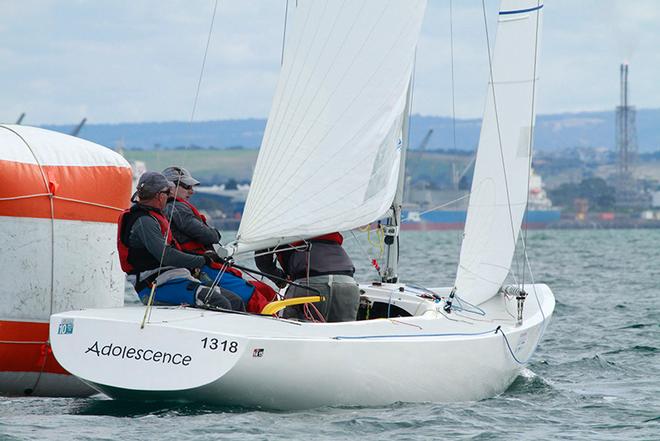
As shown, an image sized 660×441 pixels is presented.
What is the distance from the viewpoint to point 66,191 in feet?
20.8

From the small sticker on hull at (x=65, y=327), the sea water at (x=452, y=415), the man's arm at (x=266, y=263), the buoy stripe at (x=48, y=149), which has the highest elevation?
the buoy stripe at (x=48, y=149)

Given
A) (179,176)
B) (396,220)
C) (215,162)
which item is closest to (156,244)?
(179,176)

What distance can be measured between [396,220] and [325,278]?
1210 mm

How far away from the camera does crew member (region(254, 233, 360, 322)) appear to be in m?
6.50

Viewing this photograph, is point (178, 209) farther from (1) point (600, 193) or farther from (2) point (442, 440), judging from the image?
(1) point (600, 193)

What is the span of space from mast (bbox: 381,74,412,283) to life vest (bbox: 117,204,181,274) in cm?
178

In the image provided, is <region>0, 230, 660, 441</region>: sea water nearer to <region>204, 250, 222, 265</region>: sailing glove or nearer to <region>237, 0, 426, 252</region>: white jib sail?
<region>237, 0, 426, 252</region>: white jib sail

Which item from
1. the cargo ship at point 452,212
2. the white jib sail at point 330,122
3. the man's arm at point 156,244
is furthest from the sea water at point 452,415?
the cargo ship at point 452,212

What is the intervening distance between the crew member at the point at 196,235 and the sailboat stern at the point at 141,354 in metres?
0.81

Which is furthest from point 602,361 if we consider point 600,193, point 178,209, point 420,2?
point 600,193

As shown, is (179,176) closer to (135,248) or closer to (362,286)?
(135,248)

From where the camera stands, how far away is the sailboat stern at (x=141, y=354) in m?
5.45

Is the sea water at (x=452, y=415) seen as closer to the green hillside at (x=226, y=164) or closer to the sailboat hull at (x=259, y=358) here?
the sailboat hull at (x=259, y=358)

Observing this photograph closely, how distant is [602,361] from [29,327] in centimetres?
421
